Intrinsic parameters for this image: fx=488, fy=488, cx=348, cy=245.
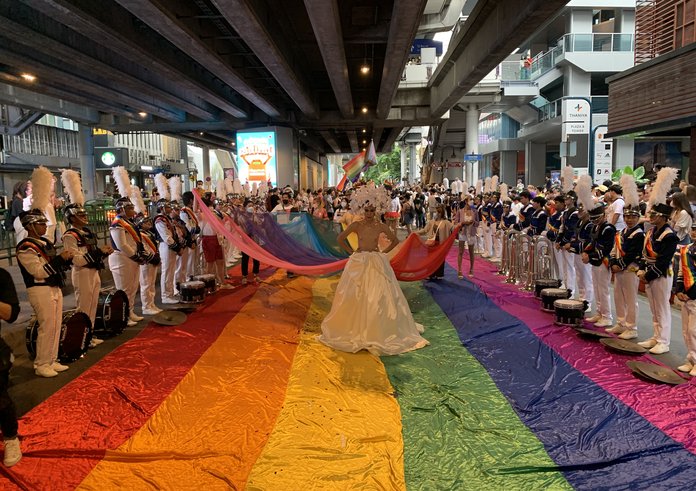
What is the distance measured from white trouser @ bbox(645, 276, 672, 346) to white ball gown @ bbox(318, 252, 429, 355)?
3.06m

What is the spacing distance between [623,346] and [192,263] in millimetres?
8657

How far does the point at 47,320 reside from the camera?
19.0 feet

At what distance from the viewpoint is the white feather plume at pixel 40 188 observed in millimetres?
5809

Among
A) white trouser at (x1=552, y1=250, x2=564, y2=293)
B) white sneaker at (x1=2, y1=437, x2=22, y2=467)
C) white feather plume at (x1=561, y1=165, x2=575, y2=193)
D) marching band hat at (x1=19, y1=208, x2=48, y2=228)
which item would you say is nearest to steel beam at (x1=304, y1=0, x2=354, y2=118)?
white feather plume at (x1=561, y1=165, x2=575, y2=193)

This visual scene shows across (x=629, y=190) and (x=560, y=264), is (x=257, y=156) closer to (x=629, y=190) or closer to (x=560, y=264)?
(x=560, y=264)

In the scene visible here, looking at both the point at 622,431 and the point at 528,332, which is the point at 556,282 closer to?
the point at 528,332

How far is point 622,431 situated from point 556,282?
508 cm

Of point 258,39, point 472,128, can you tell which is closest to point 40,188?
point 258,39

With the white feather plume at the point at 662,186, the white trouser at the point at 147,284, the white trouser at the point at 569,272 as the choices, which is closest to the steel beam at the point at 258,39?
the white trouser at the point at 147,284

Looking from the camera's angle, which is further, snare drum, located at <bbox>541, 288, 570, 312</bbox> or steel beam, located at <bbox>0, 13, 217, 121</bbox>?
steel beam, located at <bbox>0, 13, 217, 121</bbox>

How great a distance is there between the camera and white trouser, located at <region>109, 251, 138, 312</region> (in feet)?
26.2

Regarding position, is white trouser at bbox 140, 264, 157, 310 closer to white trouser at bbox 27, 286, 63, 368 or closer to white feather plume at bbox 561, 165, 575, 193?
white trouser at bbox 27, 286, 63, 368

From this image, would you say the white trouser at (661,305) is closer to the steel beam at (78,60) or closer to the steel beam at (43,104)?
the steel beam at (78,60)

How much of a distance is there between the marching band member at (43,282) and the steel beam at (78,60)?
7255 millimetres
